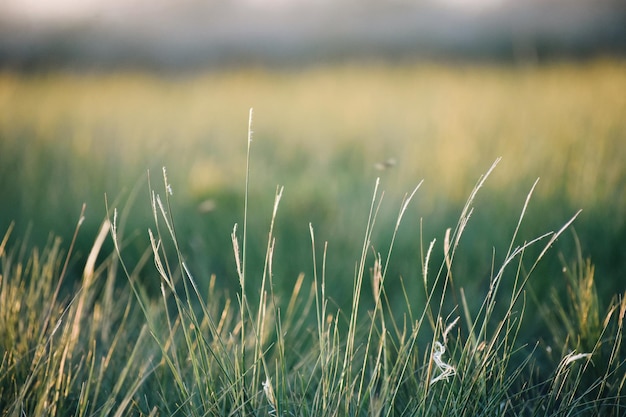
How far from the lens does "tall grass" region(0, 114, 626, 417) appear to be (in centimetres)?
73

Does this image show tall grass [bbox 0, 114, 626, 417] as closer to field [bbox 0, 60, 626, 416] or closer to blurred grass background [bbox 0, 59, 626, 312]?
field [bbox 0, 60, 626, 416]

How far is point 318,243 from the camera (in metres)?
1.51

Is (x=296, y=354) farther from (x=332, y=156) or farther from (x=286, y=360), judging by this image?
→ (x=332, y=156)

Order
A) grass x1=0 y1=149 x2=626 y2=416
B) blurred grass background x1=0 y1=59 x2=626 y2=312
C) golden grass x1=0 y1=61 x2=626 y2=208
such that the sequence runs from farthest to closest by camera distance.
A: 1. golden grass x1=0 y1=61 x2=626 y2=208
2. blurred grass background x1=0 y1=59 x2=626 y2=312
3. grass x1=0 y1=149 x2=626 y2=416

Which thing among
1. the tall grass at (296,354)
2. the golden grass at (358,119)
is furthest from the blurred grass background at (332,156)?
the tall grass at (296,354)

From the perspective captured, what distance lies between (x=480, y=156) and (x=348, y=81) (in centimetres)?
120

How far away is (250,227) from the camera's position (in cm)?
163

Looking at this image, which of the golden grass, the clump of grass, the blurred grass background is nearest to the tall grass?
the clump of grass

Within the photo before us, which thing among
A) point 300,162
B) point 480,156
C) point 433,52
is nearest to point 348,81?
point 433,52

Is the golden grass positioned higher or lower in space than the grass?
higher

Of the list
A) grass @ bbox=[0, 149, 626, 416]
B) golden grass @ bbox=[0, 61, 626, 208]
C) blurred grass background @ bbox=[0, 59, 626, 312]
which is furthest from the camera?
golden grass @ bbox=[0, 61, 626, 208]

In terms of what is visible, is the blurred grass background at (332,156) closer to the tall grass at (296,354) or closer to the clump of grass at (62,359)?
the tall grass at (296,354)

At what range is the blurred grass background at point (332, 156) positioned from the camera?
1.54 m

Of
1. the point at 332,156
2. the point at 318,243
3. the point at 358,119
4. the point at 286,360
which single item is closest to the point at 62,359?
the point at 286,360
